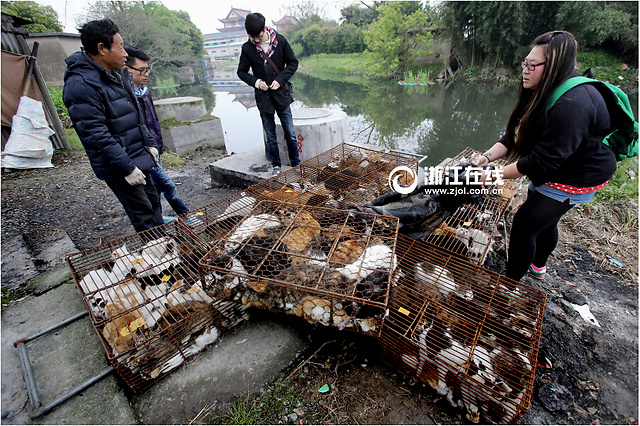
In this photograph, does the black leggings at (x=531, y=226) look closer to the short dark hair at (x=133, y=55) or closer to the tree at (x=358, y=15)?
the short dark hair at (x=133, y=55)

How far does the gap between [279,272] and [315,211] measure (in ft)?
2.43

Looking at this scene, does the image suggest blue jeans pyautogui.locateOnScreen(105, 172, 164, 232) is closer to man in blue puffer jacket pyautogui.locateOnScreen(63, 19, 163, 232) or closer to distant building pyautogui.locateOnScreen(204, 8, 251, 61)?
man in blue puffer jacket pyautogui.locateOnScreen(63, 19, 163, 232)

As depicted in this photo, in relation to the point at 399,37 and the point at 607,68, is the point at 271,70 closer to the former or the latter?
the point at 607,68

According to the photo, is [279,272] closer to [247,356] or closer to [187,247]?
[247,356]

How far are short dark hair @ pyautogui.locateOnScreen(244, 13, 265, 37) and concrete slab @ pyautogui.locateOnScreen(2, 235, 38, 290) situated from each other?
3189 millimetres

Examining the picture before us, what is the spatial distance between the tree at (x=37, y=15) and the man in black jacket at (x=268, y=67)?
20.3 metres

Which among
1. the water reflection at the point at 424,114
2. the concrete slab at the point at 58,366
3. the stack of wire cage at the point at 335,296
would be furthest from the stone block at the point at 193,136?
the concrete slab at the point at 58,366

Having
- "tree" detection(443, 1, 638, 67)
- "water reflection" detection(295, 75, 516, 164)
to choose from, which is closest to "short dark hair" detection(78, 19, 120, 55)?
"water reflection" detection(295, 75, 516, 164)

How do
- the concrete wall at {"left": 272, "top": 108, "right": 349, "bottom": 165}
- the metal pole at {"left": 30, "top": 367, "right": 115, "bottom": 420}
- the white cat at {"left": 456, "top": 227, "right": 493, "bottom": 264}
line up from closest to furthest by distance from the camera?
the metal pole at {"left": 30, "top": 367, "right": 115, "bottom": 420} → the white cat at {"left": 456, "top": 227, "right": 493, "bottom": 264} → the concrete wall at {"left": 272, "top": 108, "right": 349, "bottom": 165}

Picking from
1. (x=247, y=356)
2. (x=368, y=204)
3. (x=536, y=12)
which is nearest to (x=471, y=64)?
(x=536, y=12)

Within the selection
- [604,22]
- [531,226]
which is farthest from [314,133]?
[604,22]

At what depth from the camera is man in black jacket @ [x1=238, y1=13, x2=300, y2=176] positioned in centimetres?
331

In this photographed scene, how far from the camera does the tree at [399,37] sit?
67.3 feet

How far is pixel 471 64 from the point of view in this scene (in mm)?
19250
